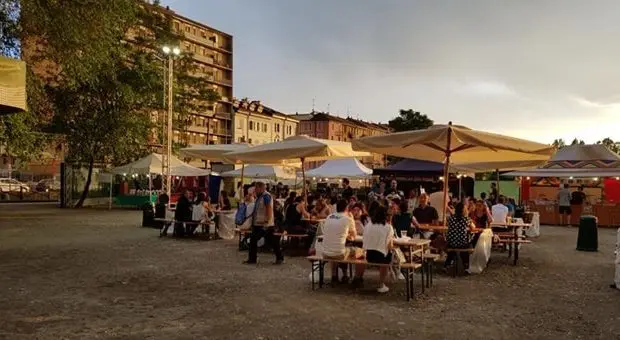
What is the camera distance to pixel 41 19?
16.1 metres

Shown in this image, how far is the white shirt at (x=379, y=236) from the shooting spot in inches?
313

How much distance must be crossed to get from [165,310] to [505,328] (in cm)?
410

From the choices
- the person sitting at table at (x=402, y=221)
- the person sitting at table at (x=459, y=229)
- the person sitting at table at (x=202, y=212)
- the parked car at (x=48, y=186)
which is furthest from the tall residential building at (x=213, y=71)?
the person sitting at table at (x=459, y=229)

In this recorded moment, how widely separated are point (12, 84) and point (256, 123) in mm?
78974

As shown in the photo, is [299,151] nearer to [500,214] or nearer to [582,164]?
[500,214]

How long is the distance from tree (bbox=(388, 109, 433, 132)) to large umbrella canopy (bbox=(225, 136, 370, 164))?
5004 centimetres

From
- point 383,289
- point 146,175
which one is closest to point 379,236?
point 383,289

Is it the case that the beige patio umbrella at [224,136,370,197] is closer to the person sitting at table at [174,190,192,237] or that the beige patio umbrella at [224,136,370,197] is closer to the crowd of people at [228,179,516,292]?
the crowd of people at [228,179,516,292]

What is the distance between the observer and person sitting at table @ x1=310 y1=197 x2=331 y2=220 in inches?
511

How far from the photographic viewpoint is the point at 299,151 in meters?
12.6

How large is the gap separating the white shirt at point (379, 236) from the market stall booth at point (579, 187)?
1820cm

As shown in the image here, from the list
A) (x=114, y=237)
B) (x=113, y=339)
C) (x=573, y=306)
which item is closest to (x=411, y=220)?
(x=573, y=306)

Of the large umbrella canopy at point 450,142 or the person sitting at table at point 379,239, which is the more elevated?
the large umbrella canopy at point 450,142

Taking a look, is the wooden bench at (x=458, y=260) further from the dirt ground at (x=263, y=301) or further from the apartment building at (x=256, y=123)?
the apartment building at (x=256, y=123)
